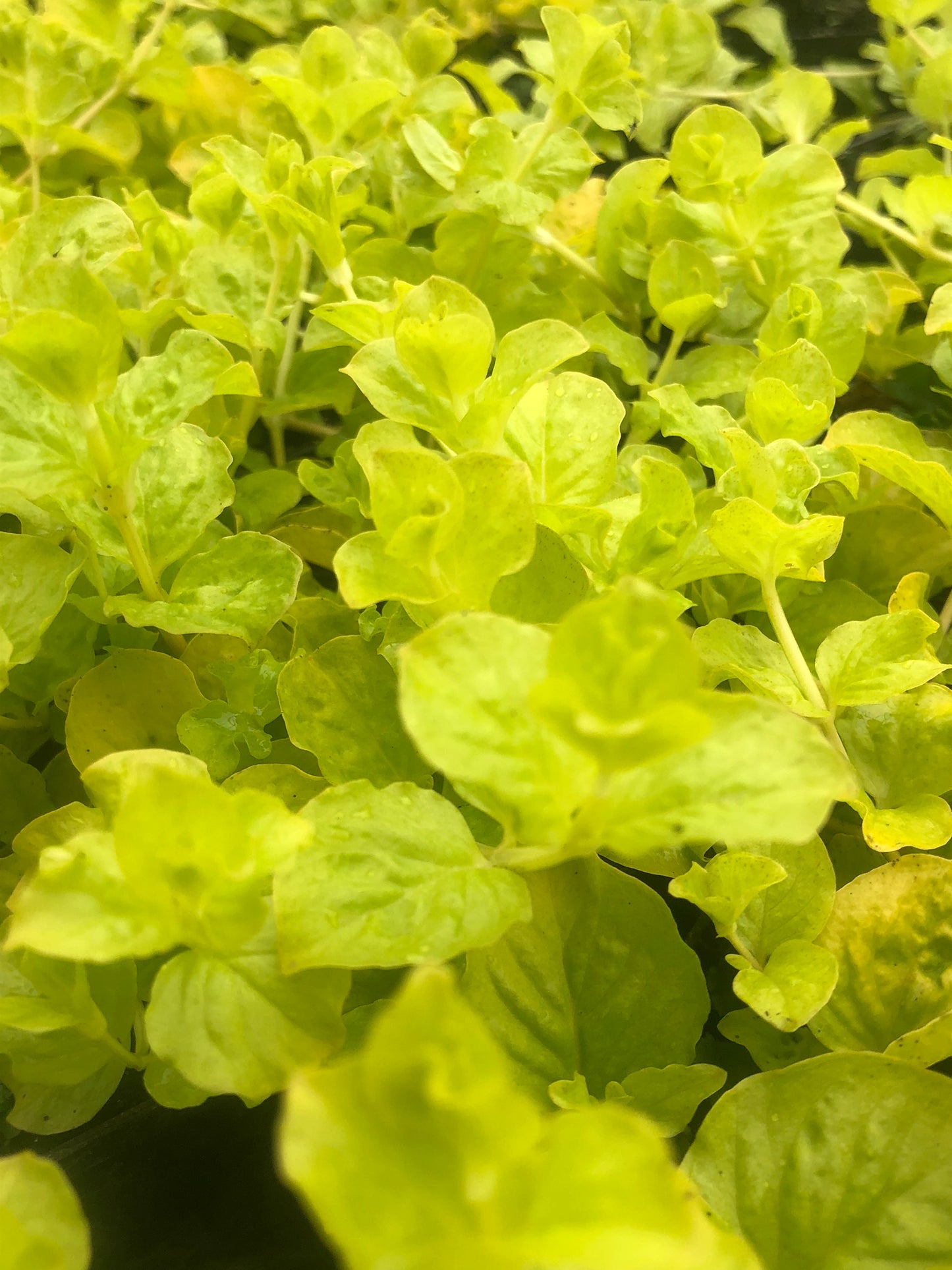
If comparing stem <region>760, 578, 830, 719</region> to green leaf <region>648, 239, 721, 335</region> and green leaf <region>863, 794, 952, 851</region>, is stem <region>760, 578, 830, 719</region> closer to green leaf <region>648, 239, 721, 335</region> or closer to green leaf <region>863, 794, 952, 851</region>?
green leaf <region>863, 794, 952, 851</region>

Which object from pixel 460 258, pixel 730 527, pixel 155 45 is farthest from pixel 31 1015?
pixel 155 45

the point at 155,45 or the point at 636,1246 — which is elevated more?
the point at 155,45

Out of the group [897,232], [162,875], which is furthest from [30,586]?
[897,232]

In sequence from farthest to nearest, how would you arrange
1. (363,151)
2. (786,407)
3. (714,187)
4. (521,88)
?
(521,88) → (363,151) → (714,187) → (786,407)

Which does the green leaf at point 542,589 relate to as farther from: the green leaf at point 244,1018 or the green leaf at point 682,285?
the green leaf at point 682,285

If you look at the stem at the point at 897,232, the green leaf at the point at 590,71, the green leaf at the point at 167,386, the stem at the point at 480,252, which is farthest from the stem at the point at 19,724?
the stem at the point at 897,232

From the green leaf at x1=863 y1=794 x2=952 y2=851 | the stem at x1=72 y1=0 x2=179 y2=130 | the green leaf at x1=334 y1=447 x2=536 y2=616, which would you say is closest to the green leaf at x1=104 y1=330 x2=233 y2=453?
the green leaf at x1=334 y1=447 x2=536 y2=616

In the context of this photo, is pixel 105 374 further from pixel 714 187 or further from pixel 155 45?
pixel 155 45

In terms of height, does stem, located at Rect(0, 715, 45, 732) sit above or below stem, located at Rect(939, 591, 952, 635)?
below

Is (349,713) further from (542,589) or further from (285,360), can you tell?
(285,360)
